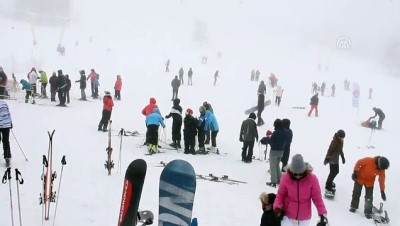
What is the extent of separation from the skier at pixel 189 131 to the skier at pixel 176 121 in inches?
13.0

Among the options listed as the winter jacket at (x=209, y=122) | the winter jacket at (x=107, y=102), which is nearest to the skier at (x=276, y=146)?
the winter jacket at (x=209, y=122)

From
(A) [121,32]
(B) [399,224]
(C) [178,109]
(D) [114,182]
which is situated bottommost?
(B) [399,224]

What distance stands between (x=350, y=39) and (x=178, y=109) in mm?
82825

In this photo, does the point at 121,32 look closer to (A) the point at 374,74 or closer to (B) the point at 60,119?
(A) the point at 374,74

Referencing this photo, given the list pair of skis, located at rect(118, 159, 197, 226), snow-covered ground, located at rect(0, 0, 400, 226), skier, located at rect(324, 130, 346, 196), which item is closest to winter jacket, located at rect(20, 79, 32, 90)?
snow-covered ground, located at rect(0, 0, 400, 226)

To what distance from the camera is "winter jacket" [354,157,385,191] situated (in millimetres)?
7793

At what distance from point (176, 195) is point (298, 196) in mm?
1613

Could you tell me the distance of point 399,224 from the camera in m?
8.21

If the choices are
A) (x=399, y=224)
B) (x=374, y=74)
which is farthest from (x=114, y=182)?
(x=374, y=74)

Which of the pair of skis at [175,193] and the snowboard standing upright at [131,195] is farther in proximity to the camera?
the pair of skis at [175,193]

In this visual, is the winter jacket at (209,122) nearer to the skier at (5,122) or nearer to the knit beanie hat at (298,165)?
the skier at (5,122)

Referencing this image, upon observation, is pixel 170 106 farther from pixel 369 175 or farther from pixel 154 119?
pixel 369 175

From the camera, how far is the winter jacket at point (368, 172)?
307 inches

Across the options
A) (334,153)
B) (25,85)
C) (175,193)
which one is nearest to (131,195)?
(175,193)
